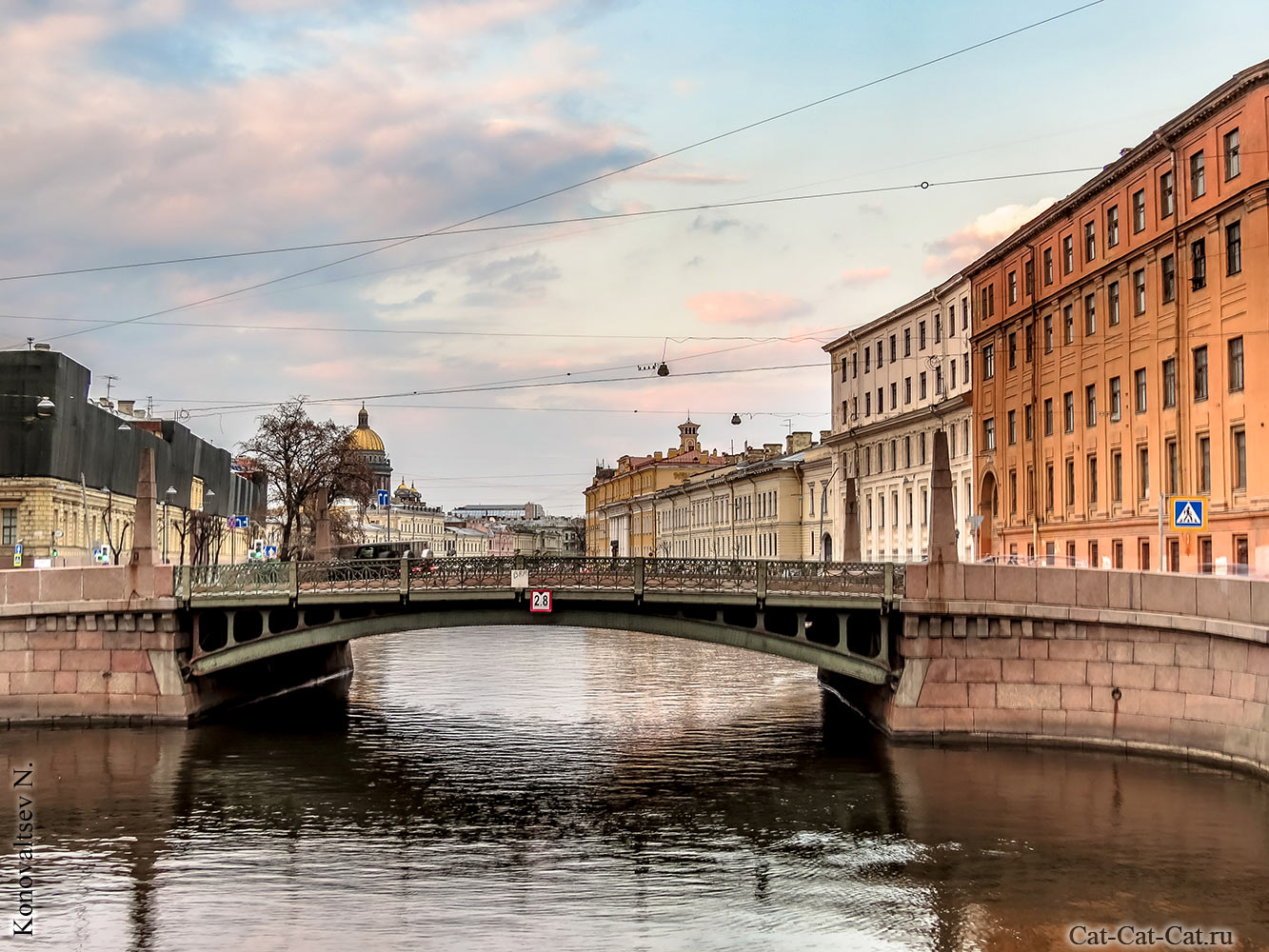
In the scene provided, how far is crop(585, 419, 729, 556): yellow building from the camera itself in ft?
514

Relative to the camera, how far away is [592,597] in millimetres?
36656

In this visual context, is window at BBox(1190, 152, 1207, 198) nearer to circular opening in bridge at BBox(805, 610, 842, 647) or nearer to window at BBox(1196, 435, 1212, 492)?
window at BBox(1196, 435, 1212, 492)

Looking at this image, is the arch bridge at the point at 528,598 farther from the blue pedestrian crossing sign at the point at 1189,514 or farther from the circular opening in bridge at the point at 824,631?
the blue pedestrian crossing sign at the point at 1189,514

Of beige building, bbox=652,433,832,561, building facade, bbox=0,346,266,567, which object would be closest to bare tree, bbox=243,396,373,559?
building facade, bbox=0,346,266,567

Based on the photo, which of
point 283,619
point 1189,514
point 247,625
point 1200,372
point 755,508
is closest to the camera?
point 1189,514

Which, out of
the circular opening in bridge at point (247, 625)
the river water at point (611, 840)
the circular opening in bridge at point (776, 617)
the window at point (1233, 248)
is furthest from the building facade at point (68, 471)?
the window at point (1233, 248)

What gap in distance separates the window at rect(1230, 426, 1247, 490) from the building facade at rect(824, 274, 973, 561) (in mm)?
23694

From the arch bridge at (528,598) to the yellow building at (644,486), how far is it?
107 metres

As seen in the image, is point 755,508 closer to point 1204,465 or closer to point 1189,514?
point 1204,465

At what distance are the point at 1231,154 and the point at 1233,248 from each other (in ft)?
8.49

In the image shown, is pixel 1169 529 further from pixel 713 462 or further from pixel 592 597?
pixel 713 462

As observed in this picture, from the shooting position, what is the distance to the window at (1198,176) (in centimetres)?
4203

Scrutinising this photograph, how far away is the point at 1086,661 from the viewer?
105ft

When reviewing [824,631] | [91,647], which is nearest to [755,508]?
[824,631]
